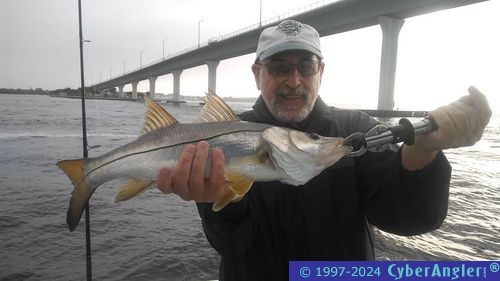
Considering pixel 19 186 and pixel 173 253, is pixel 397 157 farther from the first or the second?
pixel 19 186

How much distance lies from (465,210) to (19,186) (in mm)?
11854

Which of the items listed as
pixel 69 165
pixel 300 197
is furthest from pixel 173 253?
pixel 300 197

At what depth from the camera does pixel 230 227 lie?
2600mm

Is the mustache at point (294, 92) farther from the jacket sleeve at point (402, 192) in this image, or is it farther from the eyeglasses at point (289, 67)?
the jacket sleeve at point (402, 192)

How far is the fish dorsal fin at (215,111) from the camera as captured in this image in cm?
268

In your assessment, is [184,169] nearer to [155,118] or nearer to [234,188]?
[234,188]

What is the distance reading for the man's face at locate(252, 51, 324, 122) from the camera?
2.97 metres

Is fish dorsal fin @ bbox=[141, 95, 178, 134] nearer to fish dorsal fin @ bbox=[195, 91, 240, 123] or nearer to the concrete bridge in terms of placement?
fish dorsal fin @ bbox=[195, 91, 240, 123]

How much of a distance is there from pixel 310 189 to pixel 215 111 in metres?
0.94

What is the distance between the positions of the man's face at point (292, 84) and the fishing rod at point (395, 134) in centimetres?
81

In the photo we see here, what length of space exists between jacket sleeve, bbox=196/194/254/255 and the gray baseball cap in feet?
4.14

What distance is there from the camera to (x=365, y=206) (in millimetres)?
2764

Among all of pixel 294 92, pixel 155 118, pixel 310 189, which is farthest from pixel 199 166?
pixel 294 92
